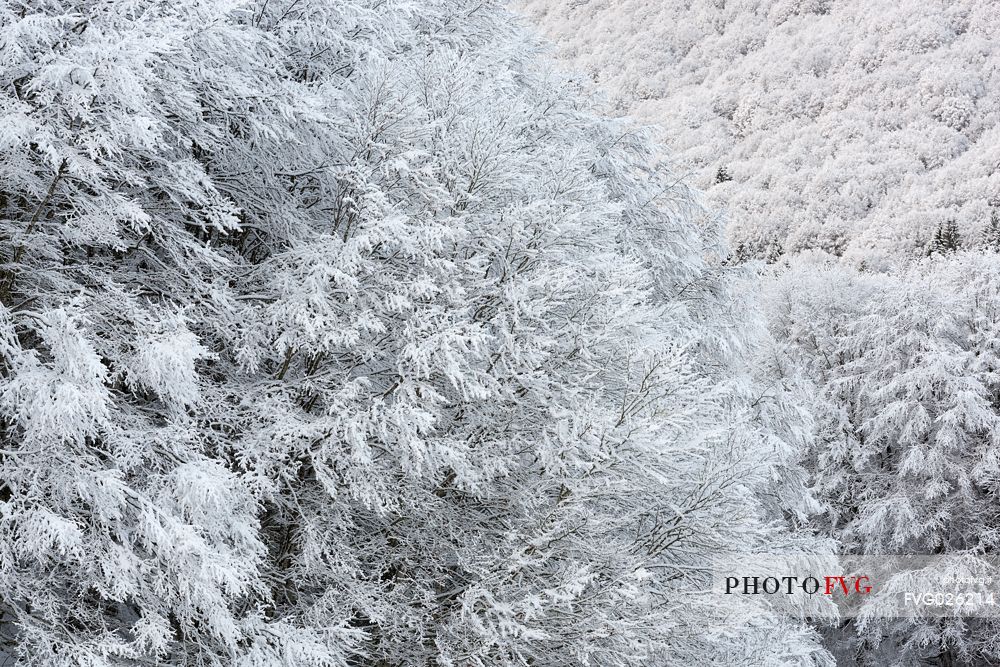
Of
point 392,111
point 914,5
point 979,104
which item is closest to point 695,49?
point 914,5

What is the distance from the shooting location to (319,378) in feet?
20.0

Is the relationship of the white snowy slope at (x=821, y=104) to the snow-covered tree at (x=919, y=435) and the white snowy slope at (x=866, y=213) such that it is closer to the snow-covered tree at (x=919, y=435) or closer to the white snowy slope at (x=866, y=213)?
the white snowy slope at (x=866, y=213)

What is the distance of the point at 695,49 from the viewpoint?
79375mm

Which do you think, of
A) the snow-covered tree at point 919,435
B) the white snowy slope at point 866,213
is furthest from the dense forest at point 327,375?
the snow-covered tree at point 919,435

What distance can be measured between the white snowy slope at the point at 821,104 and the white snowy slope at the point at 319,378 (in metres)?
21.3

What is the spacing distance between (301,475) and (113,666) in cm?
194

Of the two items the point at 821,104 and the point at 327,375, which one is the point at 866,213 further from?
the point at 327,375

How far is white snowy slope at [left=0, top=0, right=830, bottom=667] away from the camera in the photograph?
4.88 metres

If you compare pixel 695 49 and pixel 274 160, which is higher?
pixel 274 160

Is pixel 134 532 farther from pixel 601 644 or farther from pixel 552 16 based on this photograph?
pixel 552 16

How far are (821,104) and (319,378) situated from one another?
2544 inches

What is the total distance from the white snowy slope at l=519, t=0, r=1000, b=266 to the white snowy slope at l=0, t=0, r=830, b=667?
21319mm

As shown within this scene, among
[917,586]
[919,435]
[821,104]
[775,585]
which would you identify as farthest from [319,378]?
[821,104]

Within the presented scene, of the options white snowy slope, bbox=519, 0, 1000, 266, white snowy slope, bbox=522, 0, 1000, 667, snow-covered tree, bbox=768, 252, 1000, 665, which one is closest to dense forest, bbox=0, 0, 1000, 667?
white snowy slope, bbox=522, 0, 1000, 667
